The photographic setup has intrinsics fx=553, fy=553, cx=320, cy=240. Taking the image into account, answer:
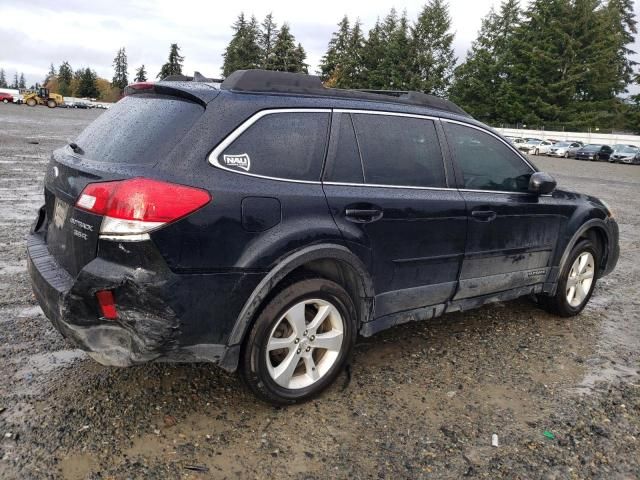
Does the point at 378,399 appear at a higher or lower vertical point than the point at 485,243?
lower

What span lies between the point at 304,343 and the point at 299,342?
0.04 metres

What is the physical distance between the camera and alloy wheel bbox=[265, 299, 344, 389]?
3055 millimetres

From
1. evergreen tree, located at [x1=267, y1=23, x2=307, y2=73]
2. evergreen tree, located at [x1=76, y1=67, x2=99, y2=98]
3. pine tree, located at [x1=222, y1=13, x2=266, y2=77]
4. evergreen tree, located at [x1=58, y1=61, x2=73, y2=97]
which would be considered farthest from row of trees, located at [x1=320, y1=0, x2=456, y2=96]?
evergreen tree, located at [x1=58, y1=61, x2=73, y2=97]

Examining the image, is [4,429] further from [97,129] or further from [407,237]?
[407,237]

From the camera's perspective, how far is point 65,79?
125 meters

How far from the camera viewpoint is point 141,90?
131 inches

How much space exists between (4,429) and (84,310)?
0.77m

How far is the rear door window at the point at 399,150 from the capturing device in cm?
342

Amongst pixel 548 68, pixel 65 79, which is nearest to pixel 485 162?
pixel 548 68

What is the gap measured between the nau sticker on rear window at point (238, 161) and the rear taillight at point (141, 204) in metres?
0.23

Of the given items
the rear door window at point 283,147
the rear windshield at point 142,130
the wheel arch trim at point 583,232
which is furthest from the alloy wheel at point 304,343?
the wheel arch trim at point 583,232

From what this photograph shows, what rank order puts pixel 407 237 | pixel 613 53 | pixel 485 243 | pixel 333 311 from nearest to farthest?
pixel 333 311, pixel 407 237, pixel 485 243, pixel 613 53

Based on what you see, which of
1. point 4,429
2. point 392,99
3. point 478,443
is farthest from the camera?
point 392,99

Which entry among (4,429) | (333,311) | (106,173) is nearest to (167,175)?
(106,173)
